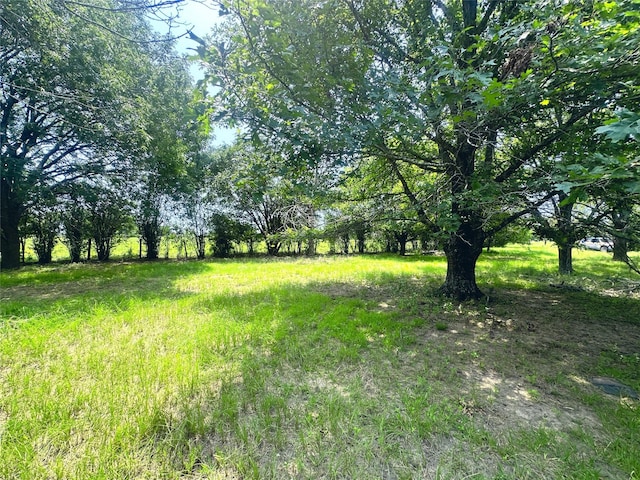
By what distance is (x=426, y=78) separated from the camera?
9.73 ft

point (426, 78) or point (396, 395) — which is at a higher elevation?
point (426, 78)

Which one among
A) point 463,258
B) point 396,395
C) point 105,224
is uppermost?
point 105,224

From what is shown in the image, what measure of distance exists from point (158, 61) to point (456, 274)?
35.9 feet

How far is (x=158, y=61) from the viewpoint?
899cm

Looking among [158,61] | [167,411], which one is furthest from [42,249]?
[167,411]

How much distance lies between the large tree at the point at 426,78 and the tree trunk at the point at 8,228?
1018cm

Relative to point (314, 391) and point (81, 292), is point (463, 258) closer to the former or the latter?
point (314, 391)

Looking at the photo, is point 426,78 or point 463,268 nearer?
point 426,78

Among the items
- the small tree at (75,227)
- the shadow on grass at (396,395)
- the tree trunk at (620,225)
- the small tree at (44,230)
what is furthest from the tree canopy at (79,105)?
the tree trunk at (620,225)

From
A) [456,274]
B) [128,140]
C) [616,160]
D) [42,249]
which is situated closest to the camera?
[616,160]

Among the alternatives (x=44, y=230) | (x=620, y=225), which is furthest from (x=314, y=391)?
(x=44, y=230)

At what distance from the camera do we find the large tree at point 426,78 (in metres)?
2.42

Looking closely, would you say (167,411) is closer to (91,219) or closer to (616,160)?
(616,160)

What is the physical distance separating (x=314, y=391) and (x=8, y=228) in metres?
12.6
